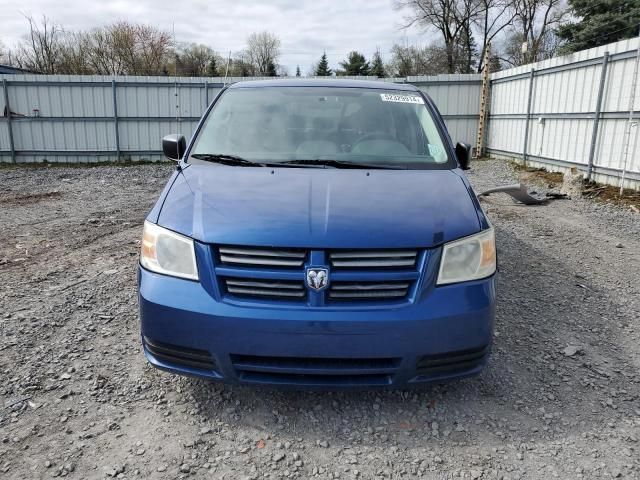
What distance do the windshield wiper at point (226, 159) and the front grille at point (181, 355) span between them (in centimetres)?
119

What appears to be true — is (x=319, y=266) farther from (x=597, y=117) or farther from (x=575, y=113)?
(x=575, y=113)

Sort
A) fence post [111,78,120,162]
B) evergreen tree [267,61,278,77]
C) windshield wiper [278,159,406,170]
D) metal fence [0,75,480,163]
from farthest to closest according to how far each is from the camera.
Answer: evergreen tree [267,61,278,77] → fence post [111,78,120,162] → metal fence [0,75,480,163] → windshield wiper [278,159,406,170]

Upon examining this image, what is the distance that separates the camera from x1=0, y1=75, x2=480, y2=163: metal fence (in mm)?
13547

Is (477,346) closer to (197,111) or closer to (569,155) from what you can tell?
(569,155)

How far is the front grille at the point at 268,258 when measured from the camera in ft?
6.75

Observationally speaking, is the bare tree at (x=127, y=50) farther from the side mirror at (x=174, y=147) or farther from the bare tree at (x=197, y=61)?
the side mirror at (x=174, y=147)

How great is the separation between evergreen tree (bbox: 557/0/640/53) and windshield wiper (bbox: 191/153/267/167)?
22.3 meters

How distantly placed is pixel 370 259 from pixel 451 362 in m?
0.59

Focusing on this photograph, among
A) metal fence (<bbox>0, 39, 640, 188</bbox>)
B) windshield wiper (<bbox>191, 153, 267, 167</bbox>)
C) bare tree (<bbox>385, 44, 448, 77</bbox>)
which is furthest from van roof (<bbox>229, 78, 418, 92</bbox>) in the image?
bare tree (<bbox>385, 44, 448, 77</bbox>)

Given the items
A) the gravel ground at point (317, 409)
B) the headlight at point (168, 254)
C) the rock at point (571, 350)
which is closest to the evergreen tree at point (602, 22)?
the gravel ground at point (317, 409)

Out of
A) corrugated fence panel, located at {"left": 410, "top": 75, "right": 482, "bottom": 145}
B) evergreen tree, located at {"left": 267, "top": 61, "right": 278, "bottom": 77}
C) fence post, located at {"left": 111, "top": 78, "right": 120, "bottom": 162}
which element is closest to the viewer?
fence post, located at {"left": 111, "top": 78, "right": 120, "bottom": 162}

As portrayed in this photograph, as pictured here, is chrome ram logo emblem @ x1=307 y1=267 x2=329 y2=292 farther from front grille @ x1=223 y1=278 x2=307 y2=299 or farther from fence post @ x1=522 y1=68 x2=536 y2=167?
fence post @ x1=522 y1=68 x2=536 y2=167

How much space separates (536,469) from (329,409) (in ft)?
3.08

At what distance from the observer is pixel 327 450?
2.10 meters
